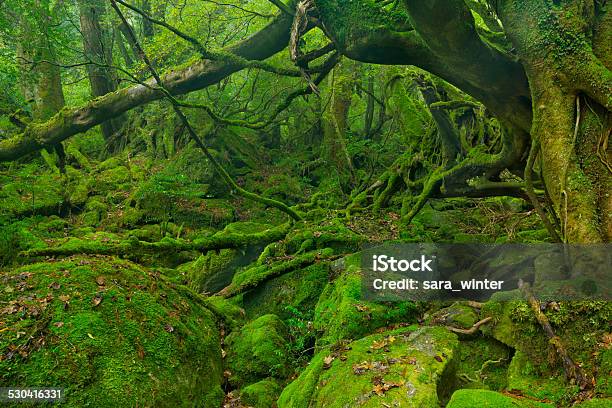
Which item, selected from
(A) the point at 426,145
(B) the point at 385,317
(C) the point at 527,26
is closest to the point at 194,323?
(B) the point at 385,317

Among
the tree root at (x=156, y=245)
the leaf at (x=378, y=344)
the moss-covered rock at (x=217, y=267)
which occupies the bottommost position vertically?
the leaf at (x=378, y=344)

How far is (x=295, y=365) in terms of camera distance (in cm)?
507

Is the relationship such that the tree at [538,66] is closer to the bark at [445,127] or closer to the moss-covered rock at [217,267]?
the bark at [445,127]

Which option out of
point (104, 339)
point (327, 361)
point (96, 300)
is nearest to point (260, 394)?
point (327, 361)

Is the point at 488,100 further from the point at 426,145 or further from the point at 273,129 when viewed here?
the point at 273,129

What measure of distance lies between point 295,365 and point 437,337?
1.79 meters

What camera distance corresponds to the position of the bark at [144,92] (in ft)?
26.3

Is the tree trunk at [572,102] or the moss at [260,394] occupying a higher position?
the tree trunk at [572,102]

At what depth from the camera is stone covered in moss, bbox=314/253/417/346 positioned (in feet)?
16.0

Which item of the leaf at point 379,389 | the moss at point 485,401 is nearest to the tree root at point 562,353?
the moss at point 485,401

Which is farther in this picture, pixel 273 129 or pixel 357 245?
pixel 273 129

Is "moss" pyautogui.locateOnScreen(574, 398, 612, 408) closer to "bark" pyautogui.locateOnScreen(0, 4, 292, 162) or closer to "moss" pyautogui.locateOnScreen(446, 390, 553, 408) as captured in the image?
"moss" pyautogui.locateOnScreen(446, 390, 553, 408)

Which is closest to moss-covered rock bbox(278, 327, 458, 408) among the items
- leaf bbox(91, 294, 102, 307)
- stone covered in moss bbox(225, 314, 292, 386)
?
stone covered in moss bbox(225, 314, 292, 386)

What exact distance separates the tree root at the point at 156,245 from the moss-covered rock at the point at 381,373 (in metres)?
3.82
